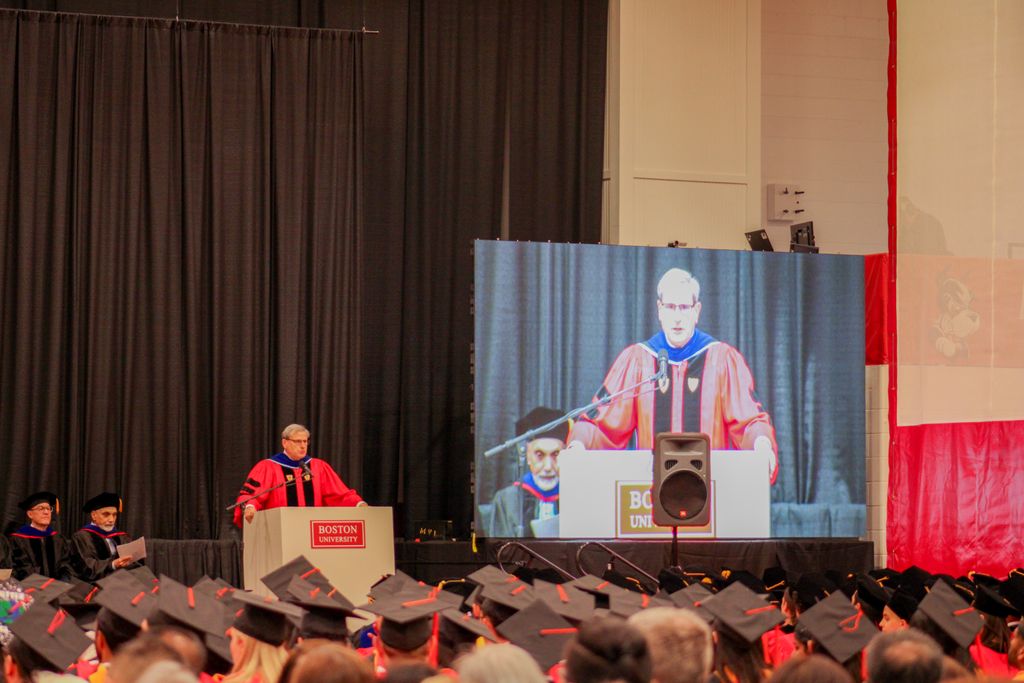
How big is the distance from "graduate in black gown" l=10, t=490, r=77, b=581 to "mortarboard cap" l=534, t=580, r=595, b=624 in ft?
18.2

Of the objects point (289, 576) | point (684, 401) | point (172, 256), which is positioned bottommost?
point (289, 576)

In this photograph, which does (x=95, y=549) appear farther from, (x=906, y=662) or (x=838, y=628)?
(x=906, y=662)

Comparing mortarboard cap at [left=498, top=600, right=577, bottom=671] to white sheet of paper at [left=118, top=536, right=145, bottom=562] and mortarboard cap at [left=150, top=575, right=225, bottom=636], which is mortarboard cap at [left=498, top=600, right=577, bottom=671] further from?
white sheet of paper at [left=118, top=536, right=145, bottom=562]

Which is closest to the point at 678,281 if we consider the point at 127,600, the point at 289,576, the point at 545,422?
the point at 545,422

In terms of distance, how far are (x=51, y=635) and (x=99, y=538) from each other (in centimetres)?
598

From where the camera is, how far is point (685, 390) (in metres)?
10.2

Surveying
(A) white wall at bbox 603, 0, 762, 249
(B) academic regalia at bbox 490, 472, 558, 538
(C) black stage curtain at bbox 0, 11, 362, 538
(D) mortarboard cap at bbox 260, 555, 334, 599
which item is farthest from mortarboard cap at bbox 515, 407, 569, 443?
(D) mortarboard cap at bbox 260, 555, 334, 599

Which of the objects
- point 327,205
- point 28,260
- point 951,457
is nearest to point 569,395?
point 327,205

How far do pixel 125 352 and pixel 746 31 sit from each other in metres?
5.66

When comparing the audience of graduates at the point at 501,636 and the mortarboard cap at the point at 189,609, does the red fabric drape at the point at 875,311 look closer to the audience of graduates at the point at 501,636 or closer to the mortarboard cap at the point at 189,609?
the audience of graduates at the point at 501,636

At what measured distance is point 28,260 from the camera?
10367 millimetres

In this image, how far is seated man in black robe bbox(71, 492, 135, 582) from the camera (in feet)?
31.0

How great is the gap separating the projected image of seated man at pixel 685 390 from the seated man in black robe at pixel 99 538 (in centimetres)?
340

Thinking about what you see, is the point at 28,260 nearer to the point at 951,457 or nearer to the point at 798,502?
the point at 798,502
